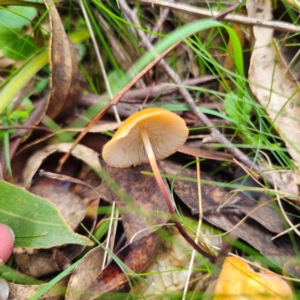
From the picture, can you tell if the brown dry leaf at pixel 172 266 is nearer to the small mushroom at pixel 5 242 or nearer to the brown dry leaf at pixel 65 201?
the brown dry leaf at pixel 65 201

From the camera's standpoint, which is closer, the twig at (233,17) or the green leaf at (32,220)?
the green leaf at (32,220)

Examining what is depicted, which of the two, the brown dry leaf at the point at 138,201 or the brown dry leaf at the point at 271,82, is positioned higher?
the brown dry leaf at the point at 271,82

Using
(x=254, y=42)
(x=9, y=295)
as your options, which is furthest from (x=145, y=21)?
(x=9, y=295)

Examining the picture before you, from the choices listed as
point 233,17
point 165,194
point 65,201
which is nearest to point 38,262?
point 65,201

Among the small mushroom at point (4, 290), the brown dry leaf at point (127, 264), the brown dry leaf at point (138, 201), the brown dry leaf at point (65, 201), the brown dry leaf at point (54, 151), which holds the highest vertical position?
the brown dry leaf at point (54, 151)

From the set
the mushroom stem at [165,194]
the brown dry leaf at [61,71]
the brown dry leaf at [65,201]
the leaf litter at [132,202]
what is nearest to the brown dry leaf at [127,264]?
the leaf litter at [132,202]

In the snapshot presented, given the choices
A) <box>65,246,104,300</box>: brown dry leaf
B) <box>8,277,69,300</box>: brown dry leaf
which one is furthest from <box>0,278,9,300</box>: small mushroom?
<box>65,246,104,300</box>: brown dry leaf

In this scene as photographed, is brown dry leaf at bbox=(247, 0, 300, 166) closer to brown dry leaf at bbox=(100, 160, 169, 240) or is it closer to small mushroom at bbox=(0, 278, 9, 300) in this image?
brown dry leaf at bbox=(100, 160, 169, 240)
